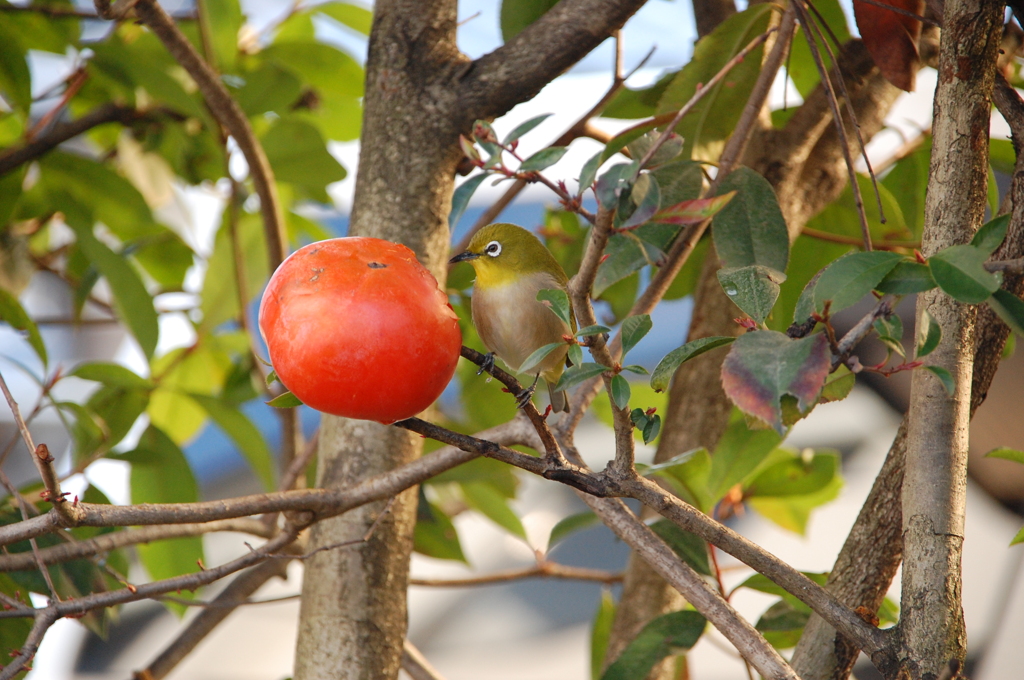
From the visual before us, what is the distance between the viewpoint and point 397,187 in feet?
2.08

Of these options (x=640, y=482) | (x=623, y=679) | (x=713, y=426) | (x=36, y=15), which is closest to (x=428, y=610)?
(x=713, y=426)

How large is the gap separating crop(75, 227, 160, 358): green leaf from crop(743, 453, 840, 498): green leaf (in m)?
0.70

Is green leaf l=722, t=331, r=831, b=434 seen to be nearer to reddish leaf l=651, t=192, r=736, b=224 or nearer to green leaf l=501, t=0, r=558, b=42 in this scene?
reddish leaf l=651, t=192, r=736, b=224

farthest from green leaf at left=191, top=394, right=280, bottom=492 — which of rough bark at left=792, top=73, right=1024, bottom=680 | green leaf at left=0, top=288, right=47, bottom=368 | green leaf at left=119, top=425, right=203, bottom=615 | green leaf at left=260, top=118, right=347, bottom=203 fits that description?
rough bark at left=792, top=73, right=1024, bottom=680

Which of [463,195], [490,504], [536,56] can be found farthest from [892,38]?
[490,504]

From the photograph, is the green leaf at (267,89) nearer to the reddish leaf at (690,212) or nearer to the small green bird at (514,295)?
the small green bird at (514,295)

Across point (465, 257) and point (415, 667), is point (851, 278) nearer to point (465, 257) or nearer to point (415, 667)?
point (465, 257)

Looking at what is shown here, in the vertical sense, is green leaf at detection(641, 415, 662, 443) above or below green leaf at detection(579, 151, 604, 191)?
below

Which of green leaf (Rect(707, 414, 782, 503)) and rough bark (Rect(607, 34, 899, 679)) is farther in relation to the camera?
rough bark (Rect(607, 34, 899, 679))

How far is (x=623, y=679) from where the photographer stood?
59 centimetres

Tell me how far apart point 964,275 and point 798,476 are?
1.94 ft

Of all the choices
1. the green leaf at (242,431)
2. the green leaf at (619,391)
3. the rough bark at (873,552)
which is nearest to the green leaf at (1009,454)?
the rough bark at (873,552)

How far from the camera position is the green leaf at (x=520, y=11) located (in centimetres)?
72

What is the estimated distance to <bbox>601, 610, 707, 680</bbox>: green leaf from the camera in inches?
23.3
